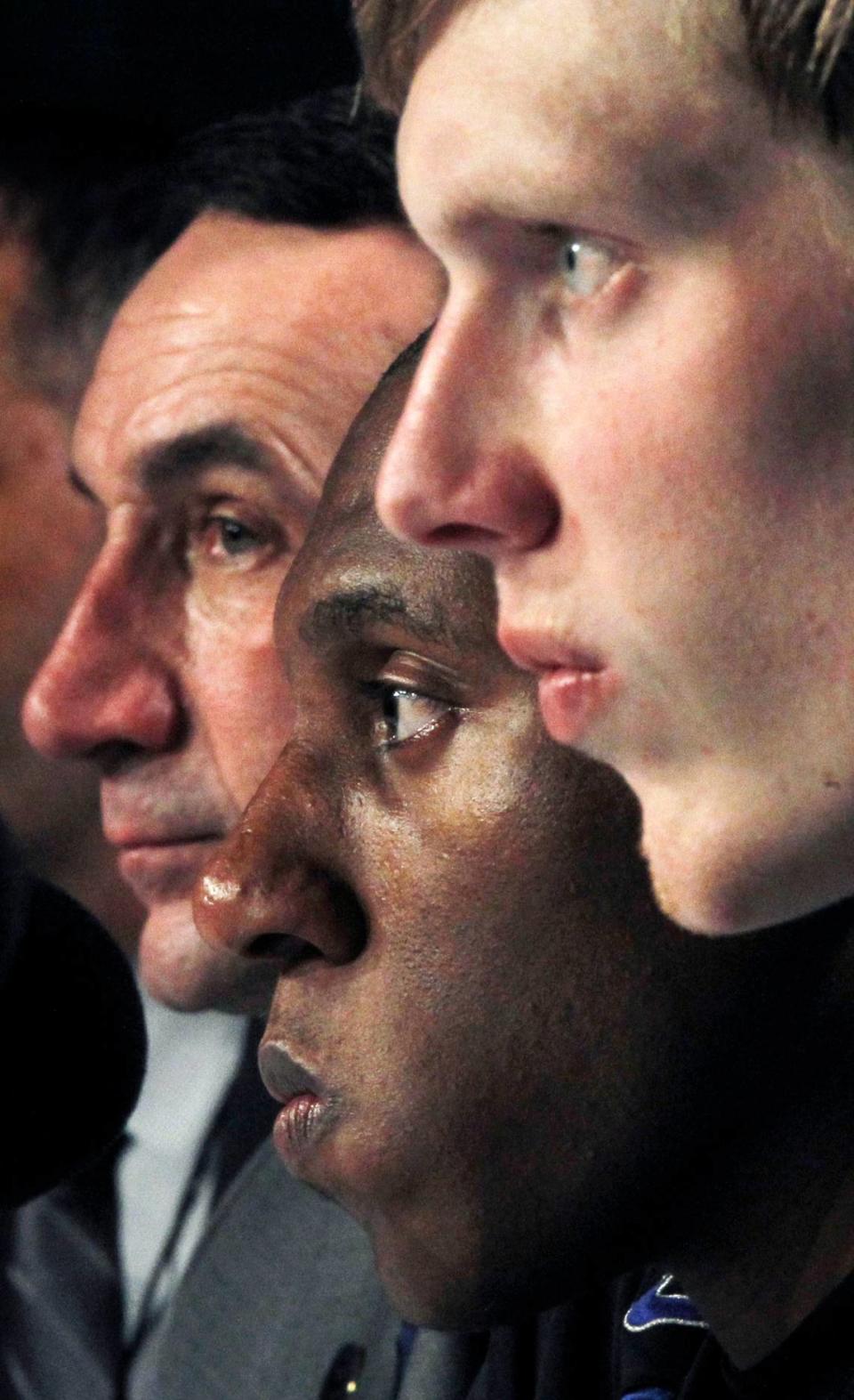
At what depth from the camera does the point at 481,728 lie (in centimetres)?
53

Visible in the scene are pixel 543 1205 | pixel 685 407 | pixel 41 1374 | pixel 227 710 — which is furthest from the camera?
pixel 41 1374

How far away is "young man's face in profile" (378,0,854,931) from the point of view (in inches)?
15.1

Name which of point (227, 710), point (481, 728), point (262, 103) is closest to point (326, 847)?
point (481, 728)

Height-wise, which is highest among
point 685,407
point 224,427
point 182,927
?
point 685,407

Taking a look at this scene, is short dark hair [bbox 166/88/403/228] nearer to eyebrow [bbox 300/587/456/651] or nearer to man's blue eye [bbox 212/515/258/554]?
man's blue eye [bbox 212/515/258/554]

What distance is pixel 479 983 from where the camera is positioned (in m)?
0.52

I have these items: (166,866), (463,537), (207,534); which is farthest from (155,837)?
(463,537)

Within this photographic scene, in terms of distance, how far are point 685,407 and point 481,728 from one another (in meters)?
0.15

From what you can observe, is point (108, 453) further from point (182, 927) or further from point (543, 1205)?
point (543, 1205)

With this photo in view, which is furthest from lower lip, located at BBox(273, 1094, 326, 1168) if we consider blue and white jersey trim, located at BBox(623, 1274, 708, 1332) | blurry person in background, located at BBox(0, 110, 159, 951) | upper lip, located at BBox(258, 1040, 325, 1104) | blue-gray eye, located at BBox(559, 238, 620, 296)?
blurry person in background, located at BBox(0, 110, 159, 951)

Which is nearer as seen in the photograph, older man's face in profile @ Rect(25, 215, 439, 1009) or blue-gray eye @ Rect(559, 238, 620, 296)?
blue-gray eye @ Rect(559, 238, 620, 296)

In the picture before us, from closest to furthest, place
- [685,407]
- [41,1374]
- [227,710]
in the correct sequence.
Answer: [685,407] < [227,710] < [41,1374]

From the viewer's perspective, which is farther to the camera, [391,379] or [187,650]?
[187,650]

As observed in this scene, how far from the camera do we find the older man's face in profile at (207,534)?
736mm
